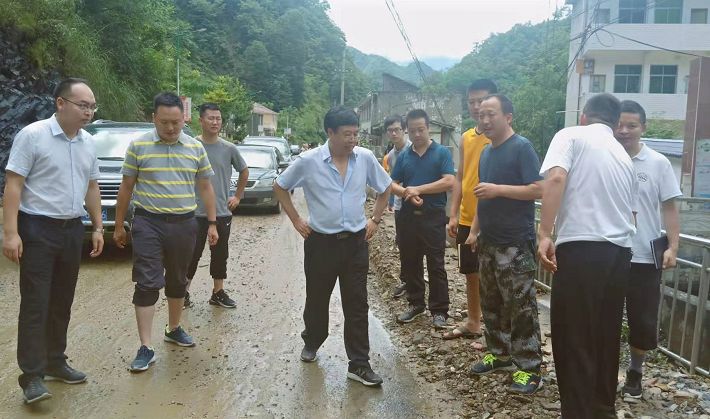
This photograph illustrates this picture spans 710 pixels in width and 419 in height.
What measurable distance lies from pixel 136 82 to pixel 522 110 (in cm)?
2531

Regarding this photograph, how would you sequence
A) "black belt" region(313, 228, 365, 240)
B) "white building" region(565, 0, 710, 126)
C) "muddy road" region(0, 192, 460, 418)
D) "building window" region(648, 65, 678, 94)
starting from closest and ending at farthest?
1. "muddy road" region(0, 192, 460, 418)
2. "black belt" region(313, 228, 365, 240)
3. "white building" region(565, 0, 710, 126)
4. "building window" region(648, 65, 678, 94)

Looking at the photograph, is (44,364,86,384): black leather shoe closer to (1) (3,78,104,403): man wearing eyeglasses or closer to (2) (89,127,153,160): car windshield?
(1) (3,78,104,403): man wearing eyeglasses

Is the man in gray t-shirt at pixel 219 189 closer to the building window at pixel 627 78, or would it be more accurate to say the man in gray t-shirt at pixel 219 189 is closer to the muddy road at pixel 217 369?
the muddy road at pixel 217 369

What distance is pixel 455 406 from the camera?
386 centimetres

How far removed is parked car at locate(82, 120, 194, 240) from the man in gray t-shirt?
194cm

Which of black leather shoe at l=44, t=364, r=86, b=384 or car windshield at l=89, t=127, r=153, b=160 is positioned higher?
car windshield at l=89, t=127, r=153, b=160

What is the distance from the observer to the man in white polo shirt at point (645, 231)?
12.4ft

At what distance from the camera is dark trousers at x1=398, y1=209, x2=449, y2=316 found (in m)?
5.32

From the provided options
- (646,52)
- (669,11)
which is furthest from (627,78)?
(669,11)

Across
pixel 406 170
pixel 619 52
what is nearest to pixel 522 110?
pixel 619 52

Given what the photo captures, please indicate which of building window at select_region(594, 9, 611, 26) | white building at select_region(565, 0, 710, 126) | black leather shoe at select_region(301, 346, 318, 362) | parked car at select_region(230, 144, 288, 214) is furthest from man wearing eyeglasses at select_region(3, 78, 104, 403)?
building window at select_region(594, 9, 611, 26)

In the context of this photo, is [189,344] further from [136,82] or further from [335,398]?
[136,82]

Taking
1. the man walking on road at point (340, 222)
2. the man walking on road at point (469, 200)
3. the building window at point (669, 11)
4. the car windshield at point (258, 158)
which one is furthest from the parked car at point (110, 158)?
the building window at point (669, 11)

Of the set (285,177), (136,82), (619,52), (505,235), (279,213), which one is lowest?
(279,213)
